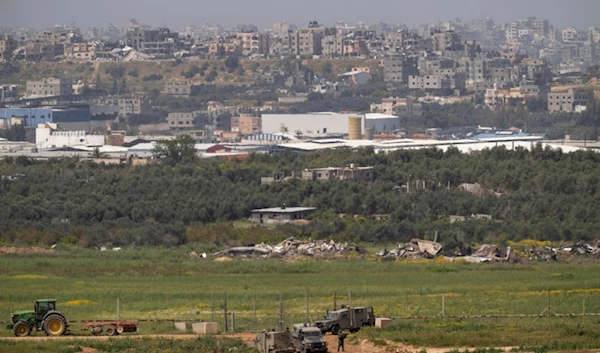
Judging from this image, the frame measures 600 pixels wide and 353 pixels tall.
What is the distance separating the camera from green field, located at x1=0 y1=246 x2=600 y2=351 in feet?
97.0

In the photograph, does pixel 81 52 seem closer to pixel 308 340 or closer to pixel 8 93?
pixel 8 93

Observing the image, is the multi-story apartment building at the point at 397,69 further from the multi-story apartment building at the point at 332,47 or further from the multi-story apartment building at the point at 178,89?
the multi-story apartment building at the point at 178,89

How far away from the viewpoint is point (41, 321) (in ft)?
98.7

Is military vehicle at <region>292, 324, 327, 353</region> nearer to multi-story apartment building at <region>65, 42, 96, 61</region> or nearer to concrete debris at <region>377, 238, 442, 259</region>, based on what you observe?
concrete debris at <region>377, 238, 442, 259</region>

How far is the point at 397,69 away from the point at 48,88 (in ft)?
124

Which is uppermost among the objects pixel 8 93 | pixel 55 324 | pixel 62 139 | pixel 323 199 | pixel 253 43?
pixel 55 324

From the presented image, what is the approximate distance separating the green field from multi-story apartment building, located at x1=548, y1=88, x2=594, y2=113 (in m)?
95.3

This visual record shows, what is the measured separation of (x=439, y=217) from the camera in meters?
58.8

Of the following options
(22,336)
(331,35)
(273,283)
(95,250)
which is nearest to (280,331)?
(22,336)

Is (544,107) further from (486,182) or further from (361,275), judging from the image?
(361,275)

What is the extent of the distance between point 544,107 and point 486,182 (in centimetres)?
8102

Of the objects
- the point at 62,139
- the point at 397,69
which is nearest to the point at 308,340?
the point at 62,139

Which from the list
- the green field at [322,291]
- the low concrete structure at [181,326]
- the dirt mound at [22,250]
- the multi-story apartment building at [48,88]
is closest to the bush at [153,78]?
the multi-story apartment building at [48,88]

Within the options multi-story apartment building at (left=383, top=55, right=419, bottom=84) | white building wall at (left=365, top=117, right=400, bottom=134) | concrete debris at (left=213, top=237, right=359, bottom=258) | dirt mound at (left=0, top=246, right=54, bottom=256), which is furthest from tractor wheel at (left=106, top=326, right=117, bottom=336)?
multi-story apartment building at (left=383, top=55, right=419, bottom=84)
